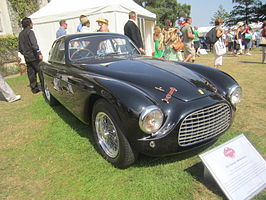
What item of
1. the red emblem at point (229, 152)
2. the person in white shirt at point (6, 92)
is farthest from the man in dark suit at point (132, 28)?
the red emblem at point (229, 152)

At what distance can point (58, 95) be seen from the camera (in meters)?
3.76

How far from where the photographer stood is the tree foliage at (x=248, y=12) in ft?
127

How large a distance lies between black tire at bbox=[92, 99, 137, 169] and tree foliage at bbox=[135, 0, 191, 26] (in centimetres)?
3566

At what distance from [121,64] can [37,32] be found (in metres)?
9.51

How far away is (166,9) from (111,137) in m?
38.9

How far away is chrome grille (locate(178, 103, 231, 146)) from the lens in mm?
2055

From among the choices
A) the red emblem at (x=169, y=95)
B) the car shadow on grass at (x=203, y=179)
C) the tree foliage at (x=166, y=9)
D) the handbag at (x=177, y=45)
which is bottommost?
the car shadow on grass at (x=203, y=179)

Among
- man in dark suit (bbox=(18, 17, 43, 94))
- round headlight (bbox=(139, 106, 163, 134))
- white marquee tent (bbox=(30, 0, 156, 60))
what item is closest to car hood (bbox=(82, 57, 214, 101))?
round headlight (bbox=(139, 106, 163, 134))

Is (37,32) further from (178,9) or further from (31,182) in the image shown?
(178,9)

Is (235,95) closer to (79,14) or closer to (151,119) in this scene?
(151,119)

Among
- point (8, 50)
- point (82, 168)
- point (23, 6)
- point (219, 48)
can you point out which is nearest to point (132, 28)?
point (219, 48)

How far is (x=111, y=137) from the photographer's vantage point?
250 centimetres

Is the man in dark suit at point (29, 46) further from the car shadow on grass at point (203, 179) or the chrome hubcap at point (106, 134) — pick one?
the car shadow on grass at point (203, 179)

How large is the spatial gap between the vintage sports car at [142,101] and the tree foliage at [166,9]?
3486 cm
